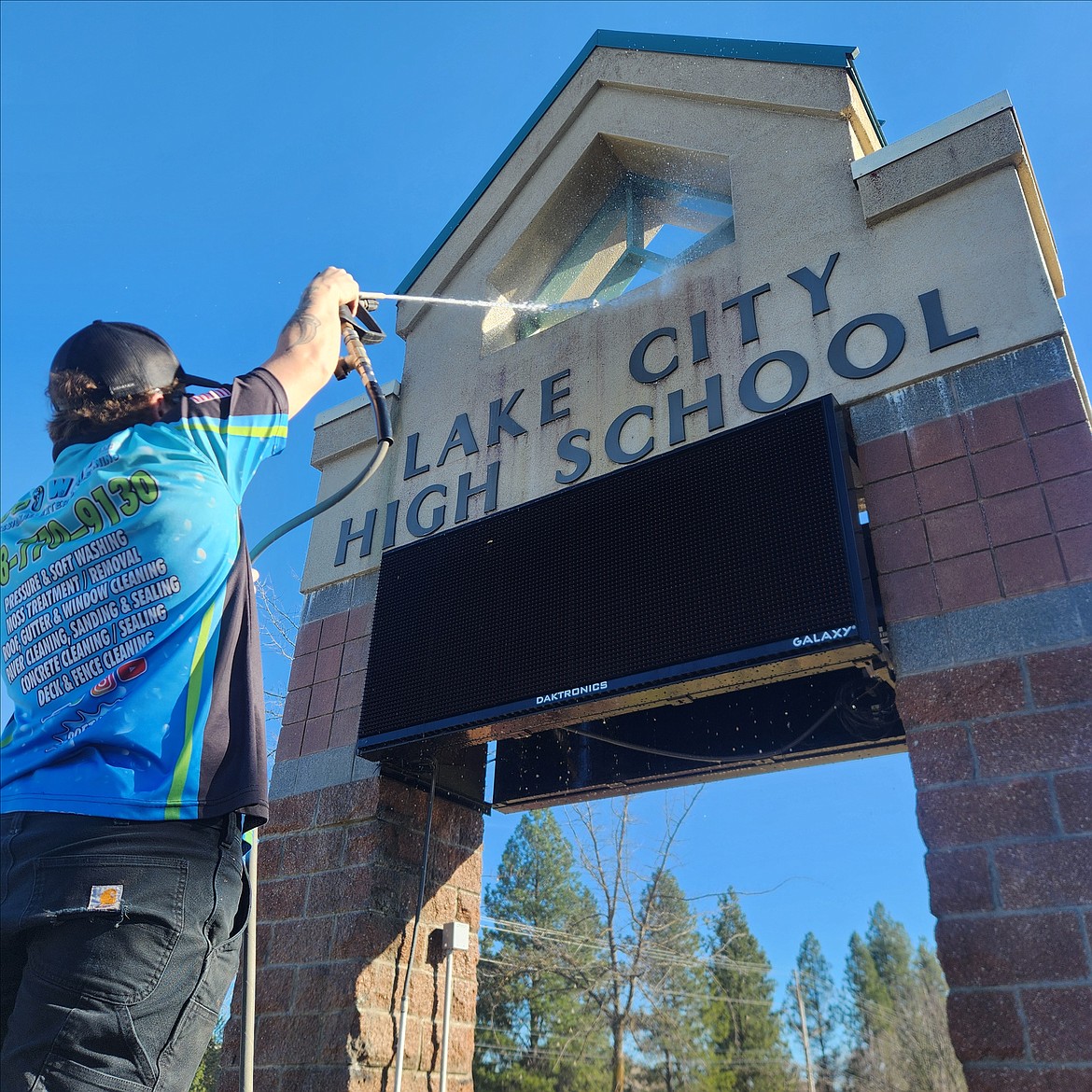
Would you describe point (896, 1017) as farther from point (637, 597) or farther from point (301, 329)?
point (301, 329)

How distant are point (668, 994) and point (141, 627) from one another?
904 inches

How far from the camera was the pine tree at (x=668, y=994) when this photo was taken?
1984 centimetres

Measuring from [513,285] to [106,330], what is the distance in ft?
14.6

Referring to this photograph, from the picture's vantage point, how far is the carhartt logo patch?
1.30 meters

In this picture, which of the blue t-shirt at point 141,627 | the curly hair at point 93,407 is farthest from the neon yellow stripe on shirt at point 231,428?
the curly hair at point 93,407

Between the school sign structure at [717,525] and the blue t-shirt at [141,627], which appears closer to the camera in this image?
the blue t-shirt at [141,627]

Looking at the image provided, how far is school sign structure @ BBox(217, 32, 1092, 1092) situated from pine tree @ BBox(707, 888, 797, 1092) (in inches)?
1187

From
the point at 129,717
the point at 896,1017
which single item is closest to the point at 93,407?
the point at 129,717

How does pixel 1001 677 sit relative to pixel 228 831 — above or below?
above

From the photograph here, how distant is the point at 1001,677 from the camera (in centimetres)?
325

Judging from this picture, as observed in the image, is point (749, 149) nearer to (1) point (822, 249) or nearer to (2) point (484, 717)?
(1) point (822, 249)

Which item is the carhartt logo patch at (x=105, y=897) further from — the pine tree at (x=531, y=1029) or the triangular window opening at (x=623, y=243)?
the pine tree at (x=531, y=1029)

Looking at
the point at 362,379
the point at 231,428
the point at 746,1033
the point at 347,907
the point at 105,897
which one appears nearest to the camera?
the point at 105,897

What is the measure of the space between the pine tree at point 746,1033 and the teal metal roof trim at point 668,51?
99.4ft
